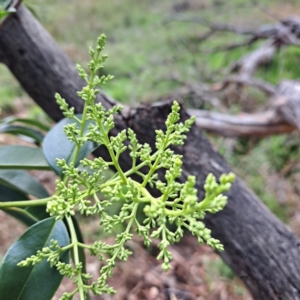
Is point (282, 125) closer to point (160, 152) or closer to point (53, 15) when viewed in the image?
point (160, 152)

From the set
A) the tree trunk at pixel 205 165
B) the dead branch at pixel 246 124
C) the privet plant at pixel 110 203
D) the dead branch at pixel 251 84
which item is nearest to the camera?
the privet plant at pixel 110 203

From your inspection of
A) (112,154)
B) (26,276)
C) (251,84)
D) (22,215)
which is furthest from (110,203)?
(251,84)

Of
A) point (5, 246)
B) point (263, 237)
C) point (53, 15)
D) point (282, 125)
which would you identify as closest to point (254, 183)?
point (282, 125)

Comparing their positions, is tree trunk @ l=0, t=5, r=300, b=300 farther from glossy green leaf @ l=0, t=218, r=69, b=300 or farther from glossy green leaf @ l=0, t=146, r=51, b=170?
glossy green leaf @ l=0, t=218, r=69, b=300

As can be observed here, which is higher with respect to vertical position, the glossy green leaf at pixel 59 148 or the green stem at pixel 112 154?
the glossy green leaf at pixel 59 148

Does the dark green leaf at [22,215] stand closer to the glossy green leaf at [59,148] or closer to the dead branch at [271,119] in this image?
the glossy green leaf at [59,148]

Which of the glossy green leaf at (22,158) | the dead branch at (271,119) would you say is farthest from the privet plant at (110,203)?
the dead branch at (271,119)

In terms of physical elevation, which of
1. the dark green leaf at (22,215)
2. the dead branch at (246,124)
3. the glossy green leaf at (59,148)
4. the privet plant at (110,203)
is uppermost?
the dead branch at (246,124)

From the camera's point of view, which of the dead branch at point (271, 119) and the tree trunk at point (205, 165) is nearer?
the tree trunk at point (205, 165)

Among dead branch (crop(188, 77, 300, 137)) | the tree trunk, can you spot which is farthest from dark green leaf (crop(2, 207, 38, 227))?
dead branch (crop(188, 77, 300, 137))
